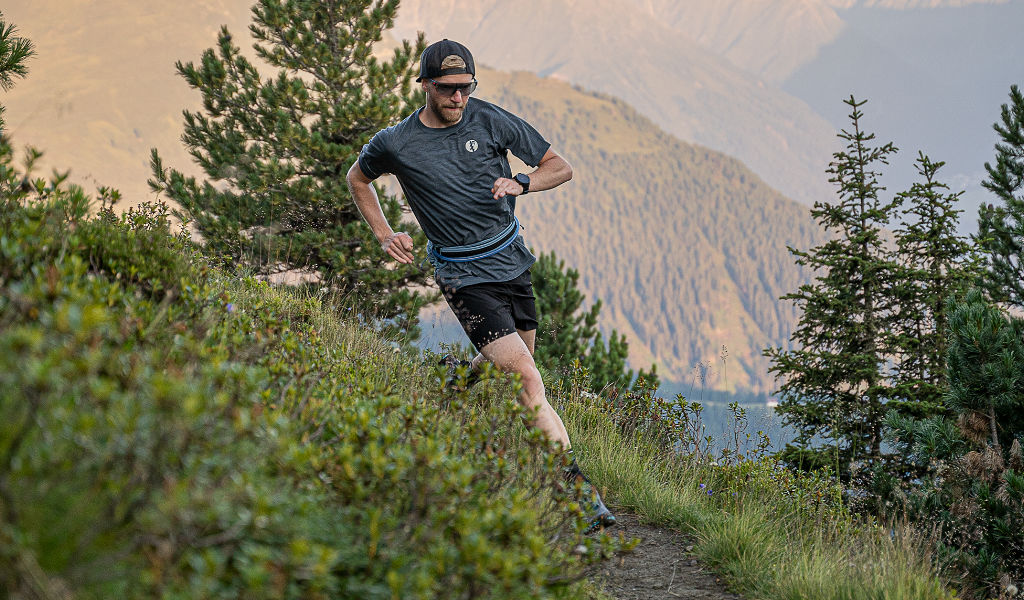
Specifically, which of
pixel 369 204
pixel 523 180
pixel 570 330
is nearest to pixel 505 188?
pixel 523 180

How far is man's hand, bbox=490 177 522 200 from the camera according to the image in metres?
3.96

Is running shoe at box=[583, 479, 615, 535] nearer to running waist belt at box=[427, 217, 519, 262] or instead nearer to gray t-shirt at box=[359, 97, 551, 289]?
gray t-shirt at box=[359, 97, 551, 289]

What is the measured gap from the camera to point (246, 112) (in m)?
13.1

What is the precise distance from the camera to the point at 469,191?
419 centimetres

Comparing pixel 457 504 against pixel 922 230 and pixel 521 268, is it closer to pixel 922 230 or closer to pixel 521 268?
pixel 521 268

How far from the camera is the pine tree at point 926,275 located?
14.6 metres

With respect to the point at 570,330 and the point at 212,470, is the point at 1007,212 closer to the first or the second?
the point at 570,330

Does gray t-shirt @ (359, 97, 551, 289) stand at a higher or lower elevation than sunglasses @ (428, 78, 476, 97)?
lower

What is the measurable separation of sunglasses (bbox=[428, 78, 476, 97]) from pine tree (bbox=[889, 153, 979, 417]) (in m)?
12.9

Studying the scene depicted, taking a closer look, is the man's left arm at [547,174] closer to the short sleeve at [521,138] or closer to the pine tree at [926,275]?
the short sleeve at [521,138]

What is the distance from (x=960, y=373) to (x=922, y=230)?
984 centimetres

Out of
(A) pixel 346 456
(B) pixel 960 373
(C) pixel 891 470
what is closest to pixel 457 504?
(A) pixel 346 456

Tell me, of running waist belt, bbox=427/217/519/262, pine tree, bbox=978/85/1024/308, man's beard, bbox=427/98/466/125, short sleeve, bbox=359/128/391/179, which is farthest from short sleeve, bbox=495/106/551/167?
pine tree, bbox=978/85/1024/308

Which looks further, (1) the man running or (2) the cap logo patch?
(1) the man running
